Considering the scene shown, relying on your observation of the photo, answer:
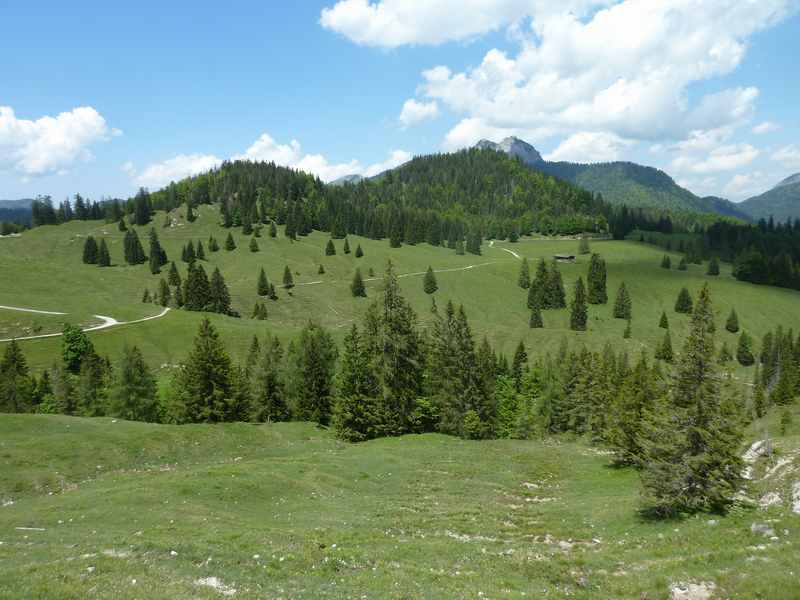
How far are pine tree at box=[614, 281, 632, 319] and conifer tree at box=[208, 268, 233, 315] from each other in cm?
12908

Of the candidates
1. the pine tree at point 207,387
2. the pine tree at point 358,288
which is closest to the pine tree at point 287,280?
the pine tree at point 358,288

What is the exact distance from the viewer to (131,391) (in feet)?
221

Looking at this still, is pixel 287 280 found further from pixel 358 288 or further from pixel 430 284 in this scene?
pixel 430 284

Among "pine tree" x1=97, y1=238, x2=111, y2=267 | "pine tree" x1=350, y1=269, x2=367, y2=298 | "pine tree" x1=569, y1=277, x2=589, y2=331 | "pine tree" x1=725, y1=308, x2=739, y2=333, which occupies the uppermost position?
"pine tree" x1=97, y1=238, x2=111, y2=267

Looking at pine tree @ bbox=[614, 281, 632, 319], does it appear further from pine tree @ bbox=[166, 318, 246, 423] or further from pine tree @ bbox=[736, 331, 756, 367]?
pine tree @ bbox=[166, 318, 246, 423]

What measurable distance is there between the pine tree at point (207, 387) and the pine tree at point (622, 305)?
144706 mm

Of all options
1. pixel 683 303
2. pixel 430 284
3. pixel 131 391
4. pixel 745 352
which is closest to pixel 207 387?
pixel 131 391

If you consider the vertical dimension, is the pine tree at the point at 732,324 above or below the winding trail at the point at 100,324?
below

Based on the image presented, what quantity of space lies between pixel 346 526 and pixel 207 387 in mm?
42809

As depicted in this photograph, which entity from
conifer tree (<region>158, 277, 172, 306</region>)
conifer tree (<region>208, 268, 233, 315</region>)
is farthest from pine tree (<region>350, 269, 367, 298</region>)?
conifer tree (<region>158, 277, 172, 306</region>)

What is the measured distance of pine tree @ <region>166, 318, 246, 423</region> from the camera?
60094mm

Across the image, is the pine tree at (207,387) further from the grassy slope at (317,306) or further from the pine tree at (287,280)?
the pine tree at (287,280)

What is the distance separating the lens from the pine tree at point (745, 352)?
144 meters

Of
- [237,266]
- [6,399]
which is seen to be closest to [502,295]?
[237,266]
